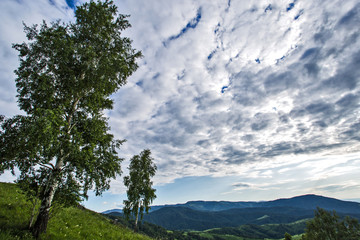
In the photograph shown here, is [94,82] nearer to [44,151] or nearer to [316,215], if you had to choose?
[44,151]

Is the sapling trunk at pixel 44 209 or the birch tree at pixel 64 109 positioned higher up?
the birch tree at pixel 64 109

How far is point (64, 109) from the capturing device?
12820mm

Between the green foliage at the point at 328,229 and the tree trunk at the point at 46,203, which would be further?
the green foliage at the point at 328,229

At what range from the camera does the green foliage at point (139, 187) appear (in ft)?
108

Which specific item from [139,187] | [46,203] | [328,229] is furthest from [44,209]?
[328,229]

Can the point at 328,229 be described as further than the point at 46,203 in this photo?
Yes

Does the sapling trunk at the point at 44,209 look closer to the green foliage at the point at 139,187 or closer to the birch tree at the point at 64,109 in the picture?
the birch tree at the point at 64,109

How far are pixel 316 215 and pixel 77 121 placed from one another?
8910 centimetres

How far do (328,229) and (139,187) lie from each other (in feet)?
244

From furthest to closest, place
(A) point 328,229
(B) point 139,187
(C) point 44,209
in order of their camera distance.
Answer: (A) point 328,229 → (B) point 139,187 → (C) point 44,209

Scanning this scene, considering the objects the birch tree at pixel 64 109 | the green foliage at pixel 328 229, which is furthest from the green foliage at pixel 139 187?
the green foliage at pixel 328 229

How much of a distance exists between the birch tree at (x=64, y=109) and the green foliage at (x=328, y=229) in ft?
274

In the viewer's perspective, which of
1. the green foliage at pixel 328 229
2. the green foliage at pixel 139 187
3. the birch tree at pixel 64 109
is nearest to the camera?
the birch tree at pixel 64 109

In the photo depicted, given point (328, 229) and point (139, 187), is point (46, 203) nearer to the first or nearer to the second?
point (139, 187)
